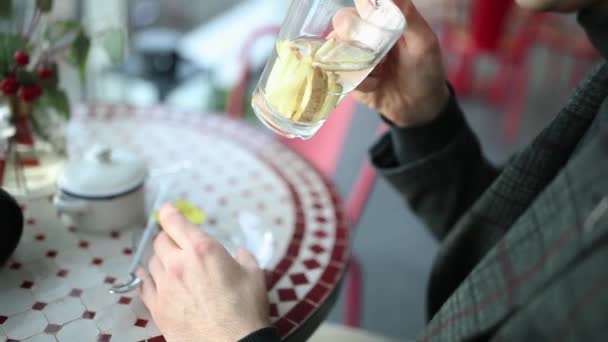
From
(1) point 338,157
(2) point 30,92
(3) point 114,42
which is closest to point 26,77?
(2) point 30,92

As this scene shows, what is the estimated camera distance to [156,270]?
771 millimetres

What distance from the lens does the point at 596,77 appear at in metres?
0.81

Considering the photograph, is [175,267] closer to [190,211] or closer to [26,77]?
[190,211]

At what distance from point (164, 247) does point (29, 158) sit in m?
0.38

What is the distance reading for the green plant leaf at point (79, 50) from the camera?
2.93ft

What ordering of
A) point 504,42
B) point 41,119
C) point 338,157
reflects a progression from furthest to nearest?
point 504,42
point 338,157
point 41,119

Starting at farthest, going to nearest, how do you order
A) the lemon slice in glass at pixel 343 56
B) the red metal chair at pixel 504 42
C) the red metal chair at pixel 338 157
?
the red metal chair at pixel 504 42, the red metal chair at pixel 338 157, the lemon slice in glass at pixel 343 56

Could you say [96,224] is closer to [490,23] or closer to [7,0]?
[7,0]

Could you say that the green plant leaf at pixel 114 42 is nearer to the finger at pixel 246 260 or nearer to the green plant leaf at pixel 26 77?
the green plant leaf at pixel 26 77

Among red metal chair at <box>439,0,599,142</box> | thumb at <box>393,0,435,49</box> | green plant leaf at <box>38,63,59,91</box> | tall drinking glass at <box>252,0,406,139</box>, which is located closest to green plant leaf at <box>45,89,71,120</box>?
green plant leaf at <box>38,63,59,91</box>

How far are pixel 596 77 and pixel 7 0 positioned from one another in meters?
0.87

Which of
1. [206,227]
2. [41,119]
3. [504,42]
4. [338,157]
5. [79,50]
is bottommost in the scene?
[504,42]

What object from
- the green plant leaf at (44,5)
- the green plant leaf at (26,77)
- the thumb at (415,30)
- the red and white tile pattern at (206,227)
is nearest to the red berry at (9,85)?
the green plant leaf at (26,77)

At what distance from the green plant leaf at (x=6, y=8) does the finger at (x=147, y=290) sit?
17.7 inches
